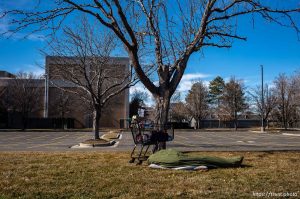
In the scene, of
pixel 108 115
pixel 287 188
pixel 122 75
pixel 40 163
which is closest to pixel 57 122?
pixel 108 115

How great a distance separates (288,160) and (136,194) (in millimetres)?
4970

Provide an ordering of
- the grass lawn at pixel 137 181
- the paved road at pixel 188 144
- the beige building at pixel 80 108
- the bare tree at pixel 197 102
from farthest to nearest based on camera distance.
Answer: the bare tree at pixel 197 102
the beige building at pixel 80 108
the paved road at pixel 188 144
the grass lawn at pixel 137 181

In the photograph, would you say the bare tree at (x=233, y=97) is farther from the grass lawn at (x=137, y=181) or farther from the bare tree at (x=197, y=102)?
the grass lawn at (x=137, y=181)

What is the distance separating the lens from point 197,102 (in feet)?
232

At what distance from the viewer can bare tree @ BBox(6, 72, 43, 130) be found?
5641 centimetres

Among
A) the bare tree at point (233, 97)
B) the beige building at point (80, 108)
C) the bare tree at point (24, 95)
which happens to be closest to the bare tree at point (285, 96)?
the bare tree at point (233, 97)

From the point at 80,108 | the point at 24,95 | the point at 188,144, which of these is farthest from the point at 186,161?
the point at 80,108

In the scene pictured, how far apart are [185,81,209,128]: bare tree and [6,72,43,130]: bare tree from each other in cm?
2715

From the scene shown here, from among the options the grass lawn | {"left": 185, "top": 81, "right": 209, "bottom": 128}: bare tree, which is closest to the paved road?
the grass lawn

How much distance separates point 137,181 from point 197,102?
65139mm

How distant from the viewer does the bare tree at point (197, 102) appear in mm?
70562

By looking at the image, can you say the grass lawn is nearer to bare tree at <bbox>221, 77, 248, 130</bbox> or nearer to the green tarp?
the green tarp

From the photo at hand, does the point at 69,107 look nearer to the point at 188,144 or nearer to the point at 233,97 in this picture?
the point at 233,97

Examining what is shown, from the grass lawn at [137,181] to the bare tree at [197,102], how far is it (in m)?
62.7
